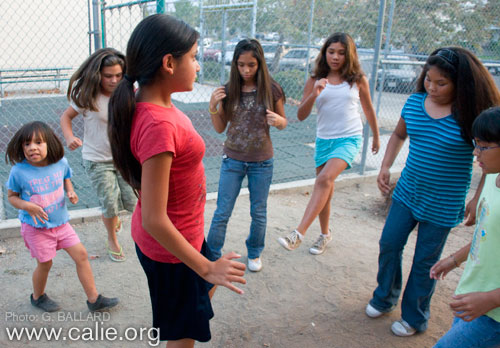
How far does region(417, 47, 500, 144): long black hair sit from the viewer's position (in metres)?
2.16

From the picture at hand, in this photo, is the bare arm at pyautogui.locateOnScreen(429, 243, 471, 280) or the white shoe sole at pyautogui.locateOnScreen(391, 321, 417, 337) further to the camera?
the white shoe sole at pyautogui.locateOnScreen(391, 321, 417, 337)

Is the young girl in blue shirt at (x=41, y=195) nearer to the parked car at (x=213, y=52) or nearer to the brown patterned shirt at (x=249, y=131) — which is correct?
the brown patterned shirt at (x=249, y=131)

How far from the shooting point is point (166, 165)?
1372mm

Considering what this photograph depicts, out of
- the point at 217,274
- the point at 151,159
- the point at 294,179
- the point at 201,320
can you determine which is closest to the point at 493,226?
the point at 217,274

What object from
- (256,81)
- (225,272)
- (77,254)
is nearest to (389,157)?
(256,81)

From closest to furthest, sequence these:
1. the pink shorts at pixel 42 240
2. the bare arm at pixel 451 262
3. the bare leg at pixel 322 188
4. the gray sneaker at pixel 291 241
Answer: the bare arm at pixel 451 262
the pink shorts at pixel 42 240
the gray sneaker at pixel 291 241
the bare leg at pixel 322 188

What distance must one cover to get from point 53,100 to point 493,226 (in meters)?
11.3

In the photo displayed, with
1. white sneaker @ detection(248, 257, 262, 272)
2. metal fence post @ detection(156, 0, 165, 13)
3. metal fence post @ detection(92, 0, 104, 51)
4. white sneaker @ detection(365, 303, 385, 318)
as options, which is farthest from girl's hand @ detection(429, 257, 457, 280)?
metal fence post @ detection(92, 0, 104, 51)

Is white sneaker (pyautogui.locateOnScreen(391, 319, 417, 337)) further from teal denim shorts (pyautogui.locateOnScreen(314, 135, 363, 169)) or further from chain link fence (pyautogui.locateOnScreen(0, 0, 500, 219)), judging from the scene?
chain link fence (pyautogui.locateOnScreen(0, 0, 500, 219))

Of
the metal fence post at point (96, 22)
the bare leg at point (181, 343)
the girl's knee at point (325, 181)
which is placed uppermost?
the metal fence post at point (96, 22)

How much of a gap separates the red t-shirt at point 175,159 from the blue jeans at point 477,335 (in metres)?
1.09

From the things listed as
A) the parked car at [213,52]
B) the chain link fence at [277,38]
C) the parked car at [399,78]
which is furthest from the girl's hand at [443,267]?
the parked car at [213,52]

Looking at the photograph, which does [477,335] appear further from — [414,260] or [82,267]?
[82,267]

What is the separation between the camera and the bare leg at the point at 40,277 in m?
2.60
